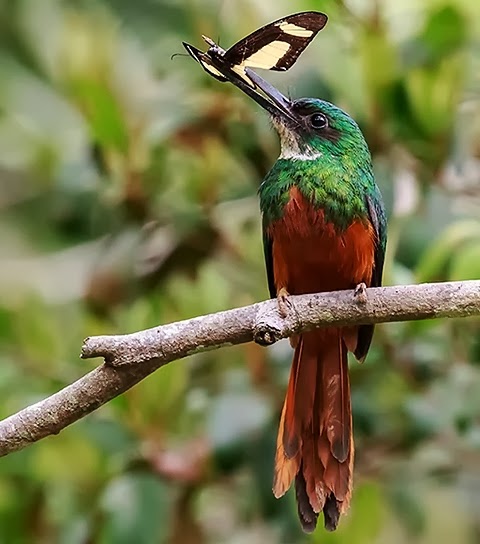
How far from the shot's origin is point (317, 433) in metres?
1.73

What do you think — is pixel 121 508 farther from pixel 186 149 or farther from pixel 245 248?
pixel 186 149

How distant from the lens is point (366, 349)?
186 centimetres

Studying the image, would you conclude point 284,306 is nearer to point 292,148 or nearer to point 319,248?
point 319,248

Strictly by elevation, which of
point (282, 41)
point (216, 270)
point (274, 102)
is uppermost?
point (282, 41)

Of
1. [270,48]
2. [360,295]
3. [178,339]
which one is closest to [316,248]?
[360,295]

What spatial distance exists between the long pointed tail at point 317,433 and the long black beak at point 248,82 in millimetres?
383

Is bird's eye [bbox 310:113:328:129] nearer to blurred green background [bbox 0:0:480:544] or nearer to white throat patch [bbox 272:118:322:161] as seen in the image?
white throat patch [bbox 272:118:322:161]

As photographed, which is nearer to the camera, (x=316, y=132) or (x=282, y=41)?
(x=282, y=41)

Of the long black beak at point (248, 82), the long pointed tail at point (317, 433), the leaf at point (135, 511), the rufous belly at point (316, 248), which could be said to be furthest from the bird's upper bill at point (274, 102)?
the leaf at point (135, 511)

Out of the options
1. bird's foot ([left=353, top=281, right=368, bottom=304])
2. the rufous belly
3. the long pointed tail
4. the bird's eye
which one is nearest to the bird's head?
the bird's eye

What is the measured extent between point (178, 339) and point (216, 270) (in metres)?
1.06

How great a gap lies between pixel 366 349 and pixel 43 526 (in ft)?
2.52

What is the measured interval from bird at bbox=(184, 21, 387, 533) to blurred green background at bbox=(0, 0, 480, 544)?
0.19 m

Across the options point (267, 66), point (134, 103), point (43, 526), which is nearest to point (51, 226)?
point (134, 103)
